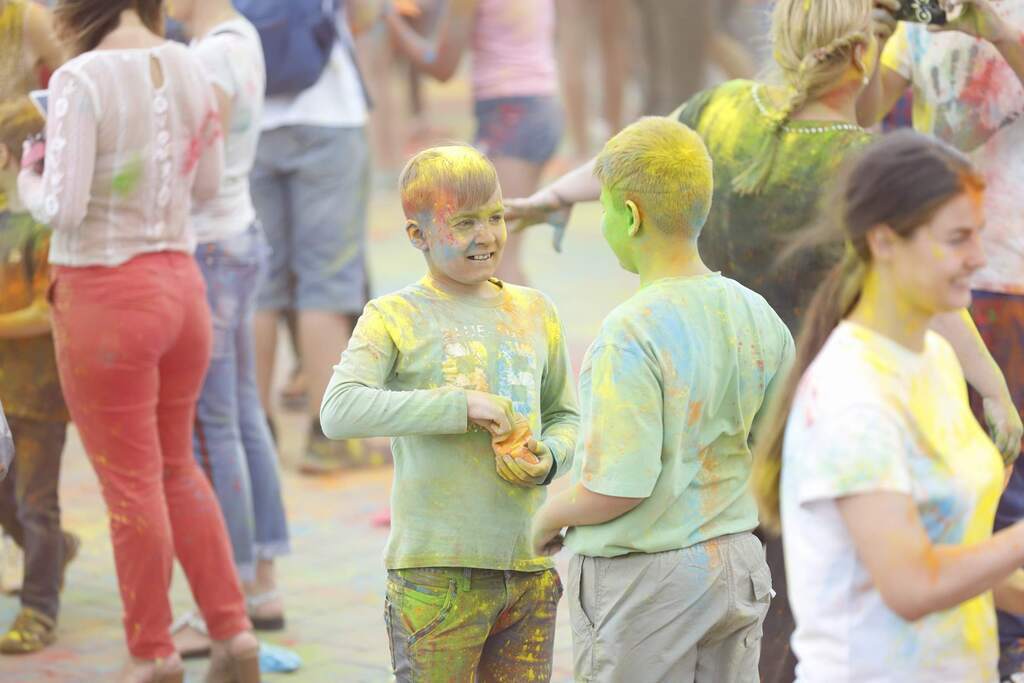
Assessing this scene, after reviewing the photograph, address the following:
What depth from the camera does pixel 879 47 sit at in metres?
3.96

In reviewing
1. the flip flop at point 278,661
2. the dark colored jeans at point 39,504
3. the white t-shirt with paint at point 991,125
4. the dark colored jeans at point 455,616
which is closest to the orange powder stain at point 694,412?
the dark colored jeans at point 455,616

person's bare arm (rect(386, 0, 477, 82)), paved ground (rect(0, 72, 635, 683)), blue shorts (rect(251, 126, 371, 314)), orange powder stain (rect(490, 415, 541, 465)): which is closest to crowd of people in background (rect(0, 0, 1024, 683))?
orange powder stain (rect(490, 415, 541, 465))

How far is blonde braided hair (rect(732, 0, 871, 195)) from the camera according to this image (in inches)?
145

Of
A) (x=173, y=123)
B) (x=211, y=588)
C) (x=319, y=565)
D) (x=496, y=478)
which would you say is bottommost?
(x=319, y=565)

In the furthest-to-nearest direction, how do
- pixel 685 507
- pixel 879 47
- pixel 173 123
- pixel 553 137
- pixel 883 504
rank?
pixel 553 137 → pixel 173 123 → pixel 879 47 → pixel 685 507 → pixel 883 504

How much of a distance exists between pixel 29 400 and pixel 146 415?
81cm

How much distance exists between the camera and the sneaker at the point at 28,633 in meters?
4.83

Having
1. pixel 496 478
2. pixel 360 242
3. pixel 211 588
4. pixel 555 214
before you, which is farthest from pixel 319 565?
pixel 496 478

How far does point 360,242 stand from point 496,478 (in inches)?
150

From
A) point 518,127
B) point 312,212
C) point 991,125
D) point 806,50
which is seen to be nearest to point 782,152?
point 806,50

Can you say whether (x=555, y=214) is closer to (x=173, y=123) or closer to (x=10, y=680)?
(x=173, y=123)

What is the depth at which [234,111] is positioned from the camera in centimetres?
489

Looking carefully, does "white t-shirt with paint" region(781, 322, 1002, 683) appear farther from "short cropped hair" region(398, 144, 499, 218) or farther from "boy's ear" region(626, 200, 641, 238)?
"short cropped hair" region(398, 144, 499, 218)

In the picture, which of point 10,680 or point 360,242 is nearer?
point 10,680
